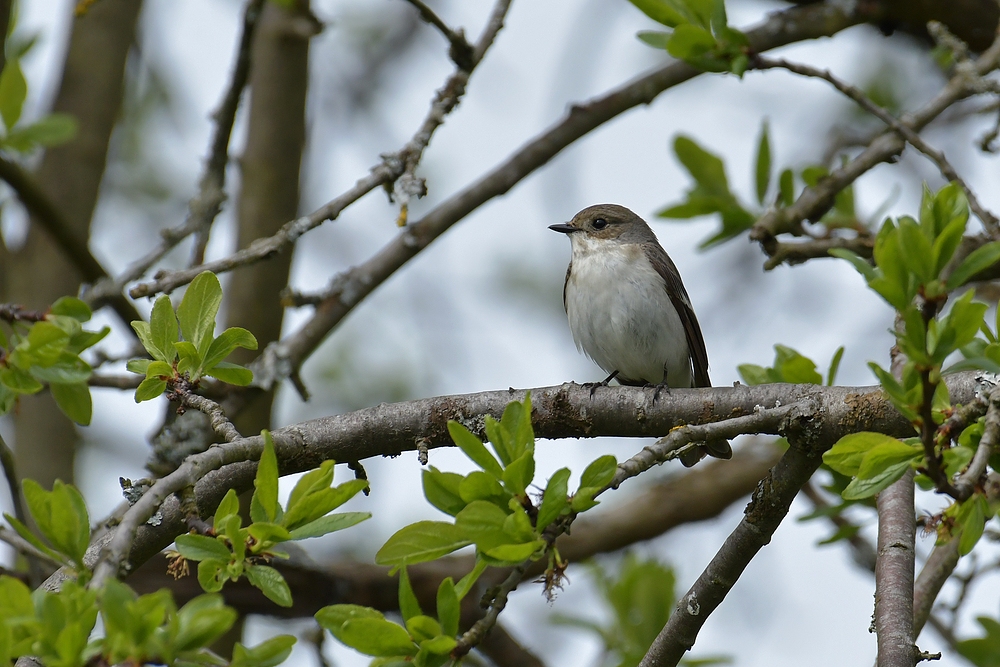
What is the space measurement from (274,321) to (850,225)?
124 inches

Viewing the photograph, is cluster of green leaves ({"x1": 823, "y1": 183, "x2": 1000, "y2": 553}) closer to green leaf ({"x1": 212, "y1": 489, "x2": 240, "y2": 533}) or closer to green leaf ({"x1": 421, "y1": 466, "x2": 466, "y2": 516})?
green leaf ({"x1": 421, "y1": 466, "x2": 466, "y2": 516})

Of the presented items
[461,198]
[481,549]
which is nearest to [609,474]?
[481,549]

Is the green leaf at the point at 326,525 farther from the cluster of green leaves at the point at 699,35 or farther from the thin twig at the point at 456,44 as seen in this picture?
the thin twig at the point at 456,44

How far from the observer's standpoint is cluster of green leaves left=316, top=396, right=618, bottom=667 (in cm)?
201

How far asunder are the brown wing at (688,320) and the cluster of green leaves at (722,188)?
111 centimetres

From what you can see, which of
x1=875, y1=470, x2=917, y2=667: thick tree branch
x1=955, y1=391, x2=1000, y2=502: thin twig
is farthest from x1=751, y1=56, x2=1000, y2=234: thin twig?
x1=955, y1=391, x2=1000, y2=502: thin twig

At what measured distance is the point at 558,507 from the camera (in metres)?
2.06

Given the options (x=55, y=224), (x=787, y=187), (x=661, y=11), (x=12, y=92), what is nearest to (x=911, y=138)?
(x=787, y=187)

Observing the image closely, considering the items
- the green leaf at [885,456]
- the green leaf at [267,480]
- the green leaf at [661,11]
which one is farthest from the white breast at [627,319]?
the green leaf at [267,480]

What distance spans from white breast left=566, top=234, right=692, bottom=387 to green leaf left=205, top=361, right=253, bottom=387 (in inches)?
127

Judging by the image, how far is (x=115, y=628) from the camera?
1.63 m

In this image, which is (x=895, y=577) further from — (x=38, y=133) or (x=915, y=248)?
(x=38, y=133)

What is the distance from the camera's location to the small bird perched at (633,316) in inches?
219

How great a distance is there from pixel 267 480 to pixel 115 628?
499mm
